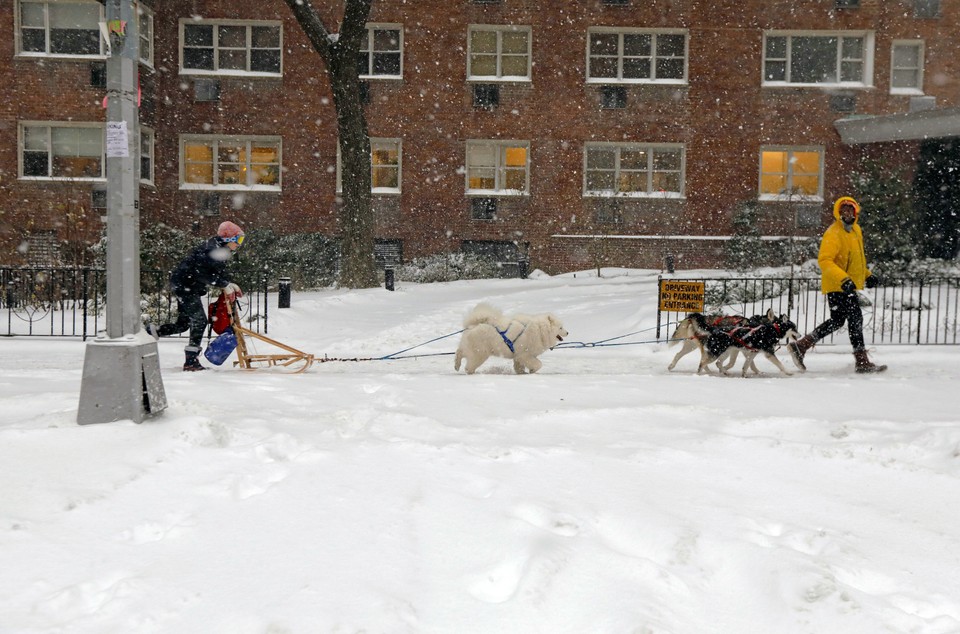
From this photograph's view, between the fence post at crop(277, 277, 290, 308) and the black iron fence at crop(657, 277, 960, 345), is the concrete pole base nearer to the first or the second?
the black iron fence at crop(657, 277, 960, 345)

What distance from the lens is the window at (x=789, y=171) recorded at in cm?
2764

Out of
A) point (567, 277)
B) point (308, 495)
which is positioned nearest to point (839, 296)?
point (308, 495)

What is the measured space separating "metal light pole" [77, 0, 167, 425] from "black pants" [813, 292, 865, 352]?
7699 mm

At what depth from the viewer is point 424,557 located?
3.93 meters

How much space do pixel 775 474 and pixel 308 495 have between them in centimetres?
295

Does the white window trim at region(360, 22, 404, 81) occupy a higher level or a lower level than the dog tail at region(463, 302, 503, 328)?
higher

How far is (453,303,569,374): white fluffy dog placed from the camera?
9438 mm

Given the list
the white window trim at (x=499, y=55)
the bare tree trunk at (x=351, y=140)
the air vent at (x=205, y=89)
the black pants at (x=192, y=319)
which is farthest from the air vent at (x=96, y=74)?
the black pants at (x=192, y=319)

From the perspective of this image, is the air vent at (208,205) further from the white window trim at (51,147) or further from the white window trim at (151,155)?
the white window trim at (51,147)

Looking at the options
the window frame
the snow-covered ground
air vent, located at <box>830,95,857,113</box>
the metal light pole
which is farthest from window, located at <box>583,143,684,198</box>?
the metal light pole

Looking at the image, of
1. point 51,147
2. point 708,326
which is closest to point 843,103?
point 708,326

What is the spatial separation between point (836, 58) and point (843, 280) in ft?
68.1

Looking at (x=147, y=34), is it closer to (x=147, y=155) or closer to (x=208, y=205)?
(x=147, y=155)

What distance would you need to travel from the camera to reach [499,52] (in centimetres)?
2738
